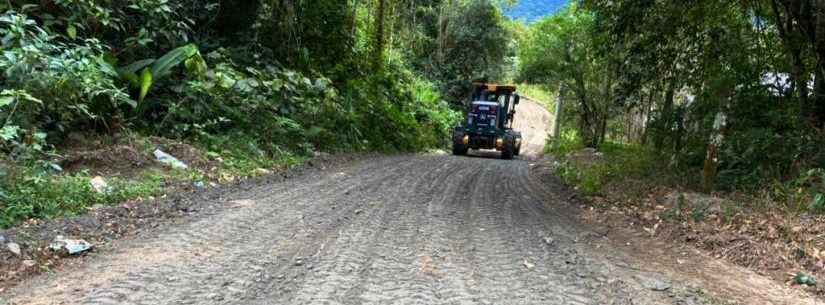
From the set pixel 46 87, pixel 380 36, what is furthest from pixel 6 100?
pixel 380 36

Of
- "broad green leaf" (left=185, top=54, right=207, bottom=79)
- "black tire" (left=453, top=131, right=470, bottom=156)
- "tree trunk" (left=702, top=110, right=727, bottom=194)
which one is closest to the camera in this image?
"tree trunk" (left=702, top=110, right=727, bottom=194)

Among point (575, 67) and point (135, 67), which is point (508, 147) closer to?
point (575, 67)

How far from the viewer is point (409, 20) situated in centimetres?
2936

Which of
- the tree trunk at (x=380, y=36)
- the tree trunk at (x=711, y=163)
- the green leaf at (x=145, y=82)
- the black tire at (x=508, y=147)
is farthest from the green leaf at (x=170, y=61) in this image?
the black tire at (x=508, y=147)

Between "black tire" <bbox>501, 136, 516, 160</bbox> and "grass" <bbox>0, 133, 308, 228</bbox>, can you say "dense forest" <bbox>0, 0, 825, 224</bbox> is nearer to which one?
"grass" <bbox>0, 133, 308, 228</bbox>

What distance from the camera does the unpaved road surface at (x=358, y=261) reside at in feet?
12.9

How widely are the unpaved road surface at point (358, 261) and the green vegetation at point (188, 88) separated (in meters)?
1.40

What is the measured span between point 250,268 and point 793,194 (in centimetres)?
657

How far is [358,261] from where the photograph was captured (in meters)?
4.68

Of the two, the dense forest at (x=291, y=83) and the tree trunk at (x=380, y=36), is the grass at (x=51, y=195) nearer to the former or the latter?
the dense forest at (x=291, y=83)

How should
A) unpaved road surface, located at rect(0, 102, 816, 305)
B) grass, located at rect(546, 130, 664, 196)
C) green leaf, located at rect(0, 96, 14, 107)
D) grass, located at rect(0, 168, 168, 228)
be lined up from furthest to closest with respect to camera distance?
grass, located at rect(546, 130, 664, 196) < green leaf, located at rect(0, 96, 14, 107) < grass, located at rect(0, 168, 168, 228) < unpaved road surface, located at rect(0, 102, 816, 305)

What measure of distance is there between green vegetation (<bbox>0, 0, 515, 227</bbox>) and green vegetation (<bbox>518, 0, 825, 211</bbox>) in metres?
6.24

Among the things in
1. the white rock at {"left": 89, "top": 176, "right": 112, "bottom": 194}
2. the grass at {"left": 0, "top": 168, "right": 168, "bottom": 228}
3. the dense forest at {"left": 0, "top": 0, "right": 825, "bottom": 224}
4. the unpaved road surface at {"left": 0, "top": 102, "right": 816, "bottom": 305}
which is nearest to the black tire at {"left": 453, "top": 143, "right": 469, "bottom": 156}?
the dense forest at {"left": 0, "top": 0, "right": 825, "bottom": 224}

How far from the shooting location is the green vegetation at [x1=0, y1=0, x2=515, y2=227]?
21.1 feet
